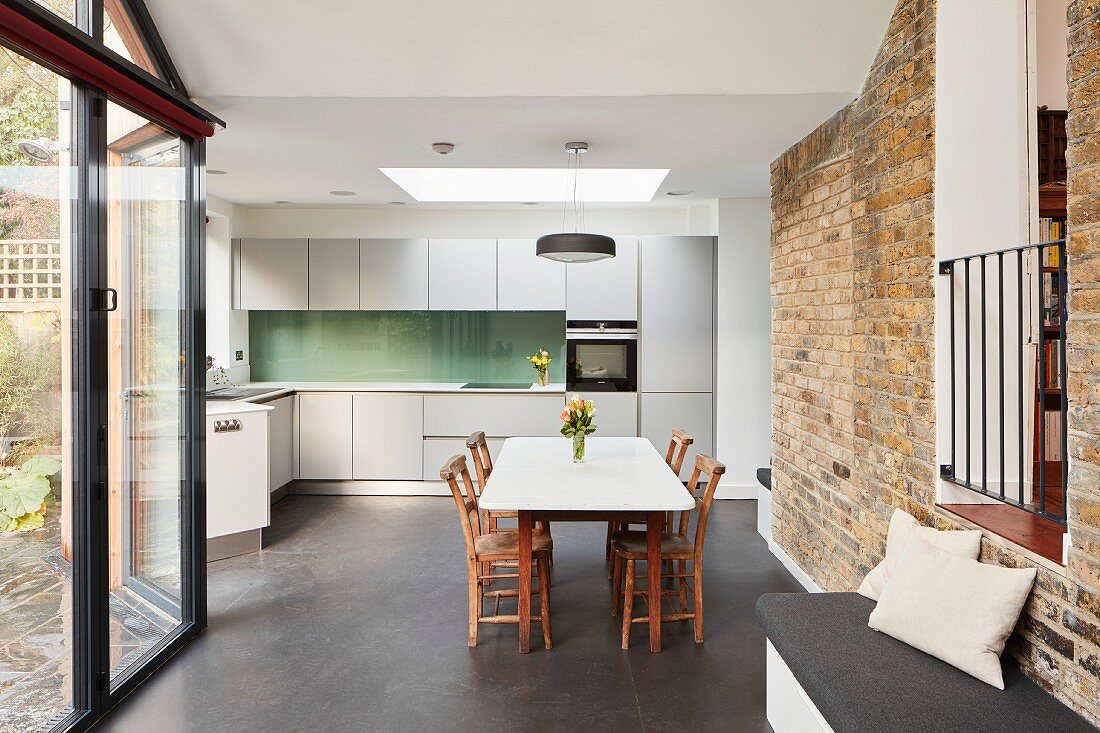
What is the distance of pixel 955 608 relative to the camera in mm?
2232

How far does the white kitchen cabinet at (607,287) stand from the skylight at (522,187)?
45cm

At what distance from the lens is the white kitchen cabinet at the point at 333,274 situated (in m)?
6.77

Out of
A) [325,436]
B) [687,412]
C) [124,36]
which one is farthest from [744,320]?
[124,36]

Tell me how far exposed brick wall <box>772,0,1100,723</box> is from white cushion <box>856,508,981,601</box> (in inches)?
2.7

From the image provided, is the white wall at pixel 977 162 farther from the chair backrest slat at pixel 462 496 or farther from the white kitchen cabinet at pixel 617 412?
the white kitchen cabinet at pixel 617 412

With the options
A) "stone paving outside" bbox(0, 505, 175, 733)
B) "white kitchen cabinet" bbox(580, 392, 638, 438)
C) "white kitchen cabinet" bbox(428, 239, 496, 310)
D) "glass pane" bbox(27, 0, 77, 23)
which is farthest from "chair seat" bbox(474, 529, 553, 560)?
"white kitchen cabinet" bbox(428, 239, 496, 310)

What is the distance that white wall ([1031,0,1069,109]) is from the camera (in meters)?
3.53

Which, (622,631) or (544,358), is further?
(544,358)

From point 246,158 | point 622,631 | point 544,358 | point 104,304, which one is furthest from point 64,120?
point 544,358

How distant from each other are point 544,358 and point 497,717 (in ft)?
14.4

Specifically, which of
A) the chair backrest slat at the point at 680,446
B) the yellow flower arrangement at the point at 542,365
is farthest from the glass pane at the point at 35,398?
the yellow flower arrangement at the point at 542,365

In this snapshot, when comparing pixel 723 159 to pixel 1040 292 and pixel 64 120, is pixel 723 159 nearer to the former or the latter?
pixel 1040 292

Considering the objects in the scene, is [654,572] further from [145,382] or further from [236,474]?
[236,474]

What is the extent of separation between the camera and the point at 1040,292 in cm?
265
